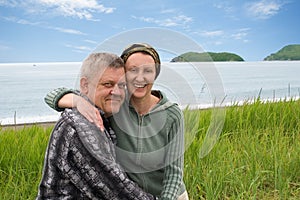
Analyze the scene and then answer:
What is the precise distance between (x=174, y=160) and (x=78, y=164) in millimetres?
389

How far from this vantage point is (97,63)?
121cm

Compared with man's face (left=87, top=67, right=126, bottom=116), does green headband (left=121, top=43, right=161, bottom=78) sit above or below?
above

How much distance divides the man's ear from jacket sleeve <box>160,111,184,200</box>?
0.36m

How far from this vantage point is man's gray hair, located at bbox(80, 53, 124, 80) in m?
1.21

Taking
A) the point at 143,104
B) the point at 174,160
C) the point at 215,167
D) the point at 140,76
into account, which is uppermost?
the point at 140,76

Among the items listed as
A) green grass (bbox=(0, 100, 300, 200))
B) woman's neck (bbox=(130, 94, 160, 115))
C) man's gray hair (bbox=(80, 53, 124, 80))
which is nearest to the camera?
man's gray hair (bbox=(80, 53, 124, 80))

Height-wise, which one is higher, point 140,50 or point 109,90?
point 140,50

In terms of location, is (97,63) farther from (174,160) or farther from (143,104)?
(174,160)

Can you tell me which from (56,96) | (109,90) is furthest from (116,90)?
(56,96)

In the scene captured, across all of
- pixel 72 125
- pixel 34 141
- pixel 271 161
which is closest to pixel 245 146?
pixel 271 161

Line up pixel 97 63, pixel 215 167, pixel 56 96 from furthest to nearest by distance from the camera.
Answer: pixel 215 167
pixel 56 96
pixel 97 63

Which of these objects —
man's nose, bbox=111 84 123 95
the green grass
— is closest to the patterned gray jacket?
man's nose, bbox=111 84 123 95

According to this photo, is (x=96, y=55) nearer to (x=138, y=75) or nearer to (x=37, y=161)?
(x=138, y=75)

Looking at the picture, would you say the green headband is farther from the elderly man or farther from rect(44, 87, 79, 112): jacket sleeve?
rect(44, 87, 79, 112): jacket sleeve
